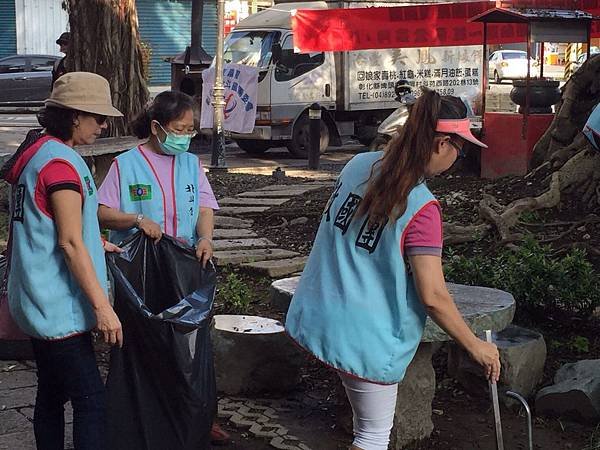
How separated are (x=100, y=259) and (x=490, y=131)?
347 inches

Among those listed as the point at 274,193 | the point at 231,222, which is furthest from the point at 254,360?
the point at 274,193

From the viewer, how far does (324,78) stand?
17.4 m

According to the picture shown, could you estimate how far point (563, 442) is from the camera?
15.2 ft

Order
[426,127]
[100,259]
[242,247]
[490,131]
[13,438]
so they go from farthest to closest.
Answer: [490,131] < [242,247] < [13,438] < [100,259] < [426,127]

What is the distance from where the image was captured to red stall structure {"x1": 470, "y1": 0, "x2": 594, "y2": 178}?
36.9ft

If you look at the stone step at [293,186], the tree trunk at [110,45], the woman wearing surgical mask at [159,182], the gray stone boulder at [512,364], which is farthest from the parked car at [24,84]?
the woman wearing surgical mask at [159,182]

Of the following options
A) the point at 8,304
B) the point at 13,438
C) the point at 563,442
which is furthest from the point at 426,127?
the point at 13,438

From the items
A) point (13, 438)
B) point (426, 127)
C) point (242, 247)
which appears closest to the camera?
point (426, 127)

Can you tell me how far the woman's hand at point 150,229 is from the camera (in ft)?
13.2

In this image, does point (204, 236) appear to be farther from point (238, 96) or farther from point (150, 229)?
point (238, 96)

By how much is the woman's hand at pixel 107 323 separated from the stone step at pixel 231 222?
18.9ft

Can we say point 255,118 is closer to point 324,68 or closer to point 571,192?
point 324,68

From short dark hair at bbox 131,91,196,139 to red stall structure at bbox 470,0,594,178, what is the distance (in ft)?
24.6

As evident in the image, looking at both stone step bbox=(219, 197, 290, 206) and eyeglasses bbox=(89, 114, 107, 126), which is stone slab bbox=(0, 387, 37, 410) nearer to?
eyeglasses bbox=(89, 114, 107, 126)
